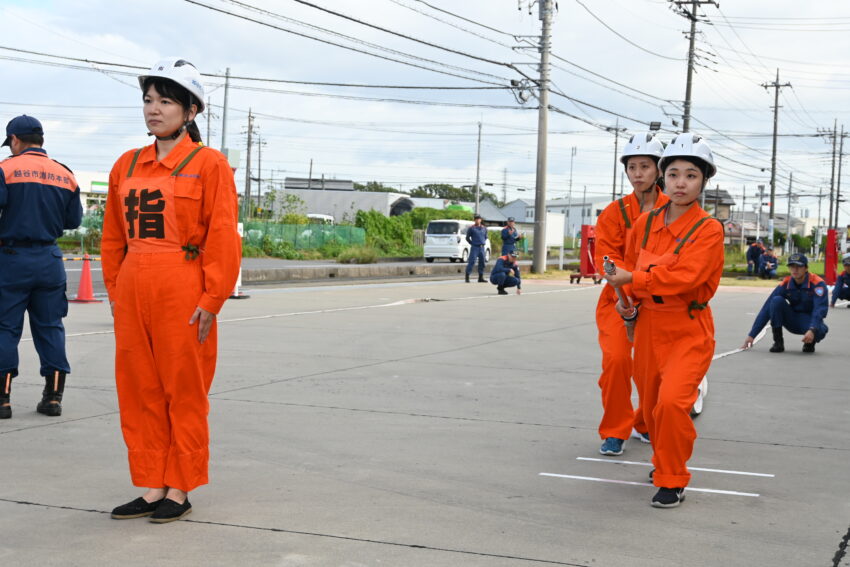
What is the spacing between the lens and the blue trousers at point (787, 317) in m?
12.2

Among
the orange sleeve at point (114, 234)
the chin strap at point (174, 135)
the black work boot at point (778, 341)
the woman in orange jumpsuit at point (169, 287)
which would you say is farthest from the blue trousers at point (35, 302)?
the black work boot at point (778, 341)

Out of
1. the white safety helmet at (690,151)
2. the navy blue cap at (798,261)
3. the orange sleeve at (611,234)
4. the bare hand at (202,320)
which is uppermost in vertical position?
the white safety helmet at (690,151)

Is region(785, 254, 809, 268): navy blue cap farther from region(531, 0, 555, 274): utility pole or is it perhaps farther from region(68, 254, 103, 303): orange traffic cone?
region(531, 0, 555, 274): utility pole

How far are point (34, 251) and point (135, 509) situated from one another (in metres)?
3.00

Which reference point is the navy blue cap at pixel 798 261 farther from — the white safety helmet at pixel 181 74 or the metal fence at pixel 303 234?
the metal fence at pixel 303 234

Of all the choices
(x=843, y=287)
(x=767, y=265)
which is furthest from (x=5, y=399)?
(x=767, y=265)

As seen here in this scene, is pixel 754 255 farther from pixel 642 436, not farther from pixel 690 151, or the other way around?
pixel 690 151

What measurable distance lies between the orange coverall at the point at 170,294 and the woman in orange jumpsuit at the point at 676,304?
6.55 feet

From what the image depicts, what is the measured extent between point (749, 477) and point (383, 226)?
51.3 meters

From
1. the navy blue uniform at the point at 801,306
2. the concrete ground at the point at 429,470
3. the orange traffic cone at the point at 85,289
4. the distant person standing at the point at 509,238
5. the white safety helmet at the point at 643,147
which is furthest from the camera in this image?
the distant person standing at the point at 509,238

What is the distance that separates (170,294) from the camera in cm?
432

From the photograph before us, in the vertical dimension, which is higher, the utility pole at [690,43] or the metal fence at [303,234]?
the utility pole at [690,43]

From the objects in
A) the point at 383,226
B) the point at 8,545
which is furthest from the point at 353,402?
the point at 383,226

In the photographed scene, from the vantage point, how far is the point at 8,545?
399cm
